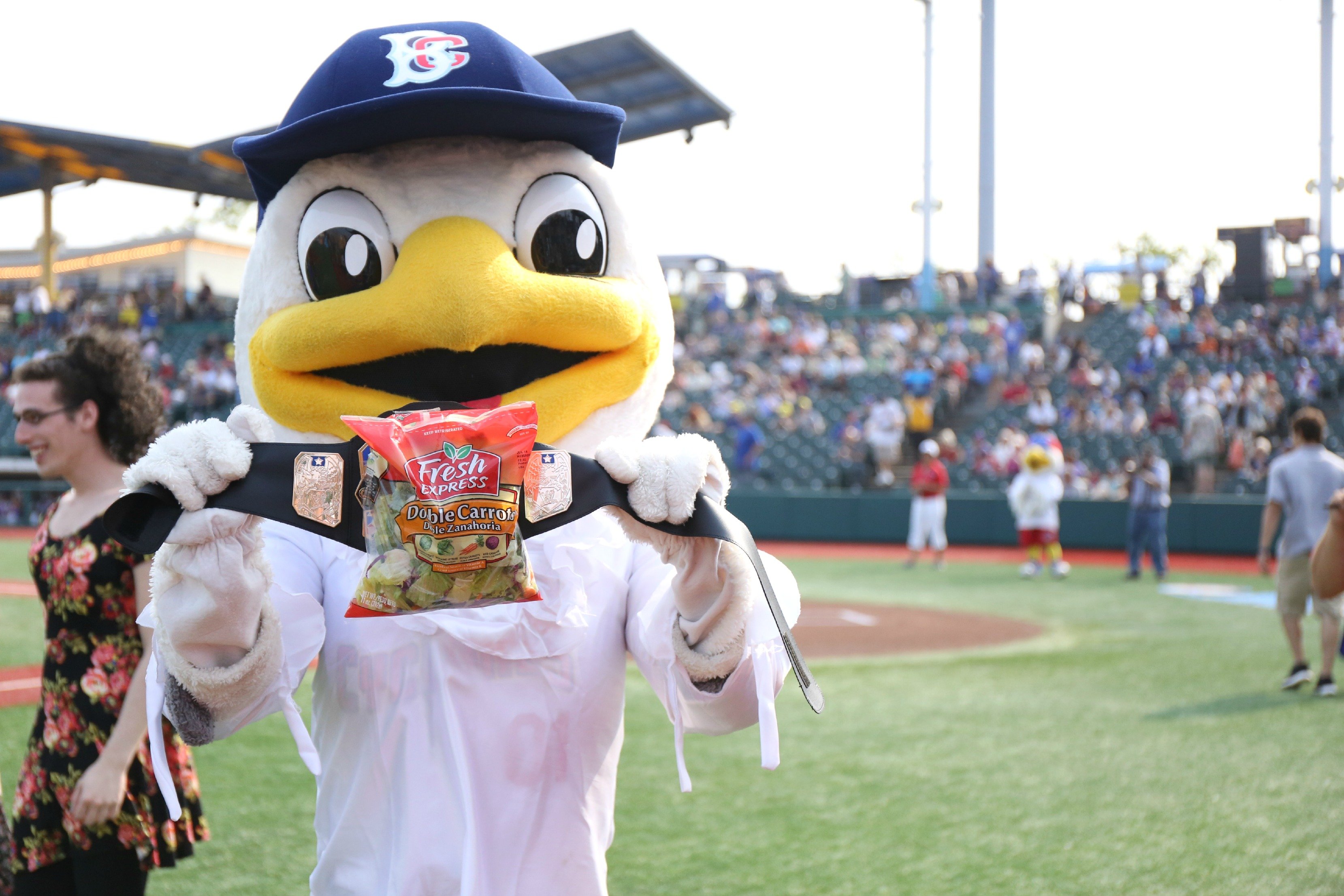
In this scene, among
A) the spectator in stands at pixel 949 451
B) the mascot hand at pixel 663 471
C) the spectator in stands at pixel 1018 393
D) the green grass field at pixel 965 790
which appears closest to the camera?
the mascot hand at pixel 663 471

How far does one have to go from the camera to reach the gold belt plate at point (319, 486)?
174cm

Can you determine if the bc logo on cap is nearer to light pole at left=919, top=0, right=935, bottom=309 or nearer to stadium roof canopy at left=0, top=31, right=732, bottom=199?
stadium roof canopy at left=0, top=31, right=732, bottom=199

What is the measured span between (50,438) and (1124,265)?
91.5ft

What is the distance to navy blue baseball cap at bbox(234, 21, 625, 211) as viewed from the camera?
6.79 feet

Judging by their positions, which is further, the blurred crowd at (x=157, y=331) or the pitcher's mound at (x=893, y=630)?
the blurred crowd at (x=157, y=331)

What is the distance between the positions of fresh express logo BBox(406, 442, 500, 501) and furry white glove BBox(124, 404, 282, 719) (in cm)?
26

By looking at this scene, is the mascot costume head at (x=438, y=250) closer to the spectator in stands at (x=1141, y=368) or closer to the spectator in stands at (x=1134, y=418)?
the spectator in stands at (x=1134, y=418)

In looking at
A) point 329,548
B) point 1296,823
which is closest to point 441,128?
point 329,548

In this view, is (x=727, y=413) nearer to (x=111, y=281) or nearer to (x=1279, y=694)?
(x=1279, y=694)

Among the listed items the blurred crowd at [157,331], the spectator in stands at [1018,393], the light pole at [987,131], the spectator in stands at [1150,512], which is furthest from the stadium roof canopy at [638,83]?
the light pole at [987,131]

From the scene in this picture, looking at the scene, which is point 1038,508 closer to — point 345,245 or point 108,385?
point 108,385

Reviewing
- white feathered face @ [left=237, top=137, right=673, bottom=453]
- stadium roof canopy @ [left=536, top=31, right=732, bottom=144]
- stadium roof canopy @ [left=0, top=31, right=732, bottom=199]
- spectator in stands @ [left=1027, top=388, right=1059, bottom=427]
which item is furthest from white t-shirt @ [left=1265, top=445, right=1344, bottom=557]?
spectator in stands @ [left=1027, top=388, right=1059, bottom=427]

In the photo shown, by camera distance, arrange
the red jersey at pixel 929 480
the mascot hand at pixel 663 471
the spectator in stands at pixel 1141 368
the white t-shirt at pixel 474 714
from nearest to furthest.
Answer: the mascot hand at pixel 663 471
the white t-shirt at pixel 474 714
the red jersey at pixel 929 480
the spectator in stands at pixel 1141 368

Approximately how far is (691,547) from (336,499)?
53 cm
